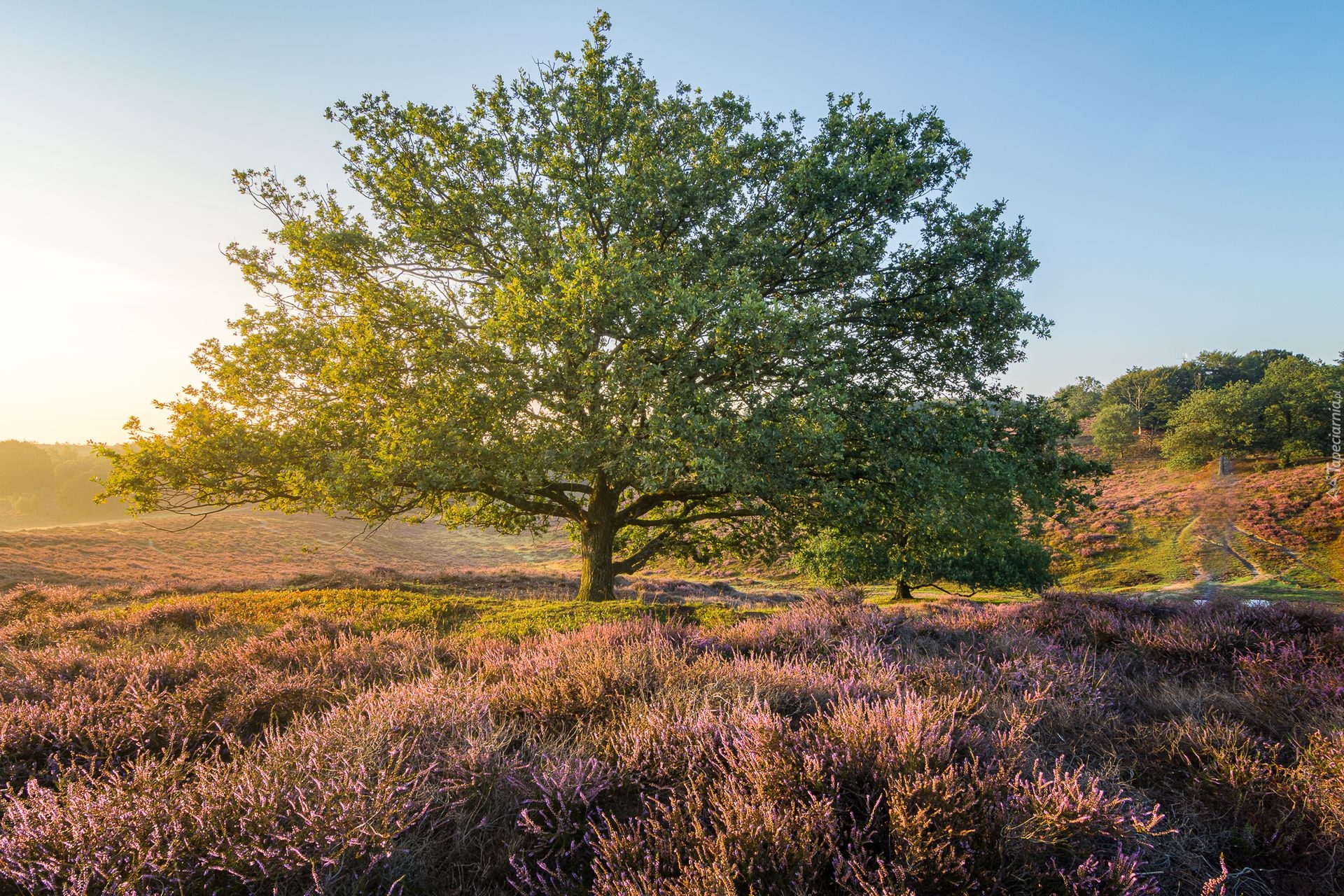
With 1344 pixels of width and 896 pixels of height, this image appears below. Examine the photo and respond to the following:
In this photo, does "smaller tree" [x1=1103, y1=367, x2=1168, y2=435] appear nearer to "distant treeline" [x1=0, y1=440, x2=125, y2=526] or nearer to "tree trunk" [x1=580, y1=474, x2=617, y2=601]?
"tree trunk" [x1=580, y1=474, x2=617, y2=601]

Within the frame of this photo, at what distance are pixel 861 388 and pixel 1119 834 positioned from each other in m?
10.8

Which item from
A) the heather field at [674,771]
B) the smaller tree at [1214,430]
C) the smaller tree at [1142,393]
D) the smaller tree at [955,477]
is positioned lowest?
the heather field at [674,771]

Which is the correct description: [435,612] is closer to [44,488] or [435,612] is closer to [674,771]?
[674,771]

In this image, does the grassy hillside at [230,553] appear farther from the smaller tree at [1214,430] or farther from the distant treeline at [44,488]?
the smaller tree at [1214,430]

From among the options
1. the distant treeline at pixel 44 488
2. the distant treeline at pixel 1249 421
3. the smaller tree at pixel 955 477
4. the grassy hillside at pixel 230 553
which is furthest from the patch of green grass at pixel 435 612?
the distant treeline at pixel 44 488

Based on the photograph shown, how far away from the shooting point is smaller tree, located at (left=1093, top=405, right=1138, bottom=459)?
252 feet

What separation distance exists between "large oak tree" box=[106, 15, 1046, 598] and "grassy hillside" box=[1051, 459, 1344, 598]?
28967 mm

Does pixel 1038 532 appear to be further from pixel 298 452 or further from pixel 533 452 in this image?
pixel 298 452

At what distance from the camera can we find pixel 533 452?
11.8 metres

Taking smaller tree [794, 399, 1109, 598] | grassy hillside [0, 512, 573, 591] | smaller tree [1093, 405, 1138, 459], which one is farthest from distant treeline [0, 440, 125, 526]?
smaller tree [1093, 405, 1138, 459]

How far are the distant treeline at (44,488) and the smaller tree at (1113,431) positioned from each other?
429 ft

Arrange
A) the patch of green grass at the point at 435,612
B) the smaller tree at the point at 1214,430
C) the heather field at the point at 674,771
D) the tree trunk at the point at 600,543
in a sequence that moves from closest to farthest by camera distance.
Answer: the heather field at the point at 674,771, the patch of green grass at the point at 435,612, the tree trunk at the point at 600,543, the smaller tree at the point at 1214,430

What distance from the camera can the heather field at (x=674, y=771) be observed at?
105 inches

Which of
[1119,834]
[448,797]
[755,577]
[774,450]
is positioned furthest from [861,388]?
[755,577]
